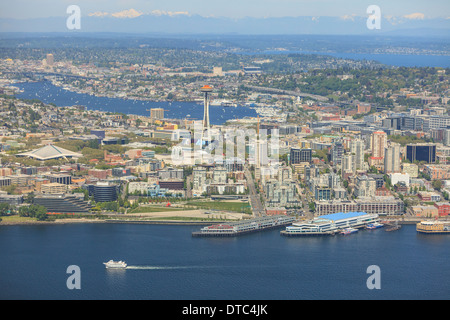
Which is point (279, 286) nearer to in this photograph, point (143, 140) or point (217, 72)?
point (143, 140)

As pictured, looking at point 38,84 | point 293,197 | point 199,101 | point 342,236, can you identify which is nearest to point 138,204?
point 293,197

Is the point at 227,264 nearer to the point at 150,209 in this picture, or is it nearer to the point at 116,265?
the point at 116,265

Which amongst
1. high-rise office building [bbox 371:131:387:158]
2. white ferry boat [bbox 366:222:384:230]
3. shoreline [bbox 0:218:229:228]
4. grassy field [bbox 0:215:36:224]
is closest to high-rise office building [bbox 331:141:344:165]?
high-rise office building [bbox 371:131:387:158]

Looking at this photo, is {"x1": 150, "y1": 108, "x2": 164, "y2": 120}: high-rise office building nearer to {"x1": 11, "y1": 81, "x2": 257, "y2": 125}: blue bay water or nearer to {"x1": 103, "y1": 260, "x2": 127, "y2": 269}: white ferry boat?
{"x1": 11, "y1": 81, "x2": 257, "y2": 125}: blue bay water

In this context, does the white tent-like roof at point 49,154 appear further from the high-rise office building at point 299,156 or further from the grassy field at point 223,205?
the grassy field at point 223,205

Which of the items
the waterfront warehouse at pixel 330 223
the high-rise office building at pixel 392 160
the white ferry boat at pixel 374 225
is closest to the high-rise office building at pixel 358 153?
the high-rise office building at pixel 392 160

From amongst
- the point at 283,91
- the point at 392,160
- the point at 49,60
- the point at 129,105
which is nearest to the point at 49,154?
the point at 392,160
